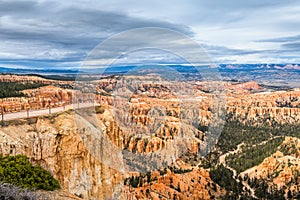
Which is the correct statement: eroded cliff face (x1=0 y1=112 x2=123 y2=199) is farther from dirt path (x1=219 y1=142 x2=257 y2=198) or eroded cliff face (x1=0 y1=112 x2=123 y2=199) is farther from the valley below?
dirt path (x1=219 y1=142 x2=257 y2=198)

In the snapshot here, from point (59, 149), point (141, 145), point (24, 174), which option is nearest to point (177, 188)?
point (141, 145)

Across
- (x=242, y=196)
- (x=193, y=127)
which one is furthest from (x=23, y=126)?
(x=193, y=127)

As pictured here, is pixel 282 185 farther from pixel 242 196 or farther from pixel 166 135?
pixel 166 135

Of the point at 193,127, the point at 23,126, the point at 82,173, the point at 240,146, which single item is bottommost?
the point at 240,146

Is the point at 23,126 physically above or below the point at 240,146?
above

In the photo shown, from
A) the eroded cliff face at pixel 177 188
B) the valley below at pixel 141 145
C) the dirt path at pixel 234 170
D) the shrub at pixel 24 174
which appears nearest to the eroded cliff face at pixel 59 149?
the valley below at pixel 141 145

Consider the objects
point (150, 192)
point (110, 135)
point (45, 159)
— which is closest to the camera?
point (45, 159)

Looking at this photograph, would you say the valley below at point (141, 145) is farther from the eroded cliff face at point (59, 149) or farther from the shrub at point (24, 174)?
the shrub at point (24, 174)

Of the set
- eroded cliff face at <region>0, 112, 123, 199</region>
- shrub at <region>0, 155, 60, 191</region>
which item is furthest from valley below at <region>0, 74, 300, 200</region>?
shrub at <region>0, 155, 60, 191</region>
